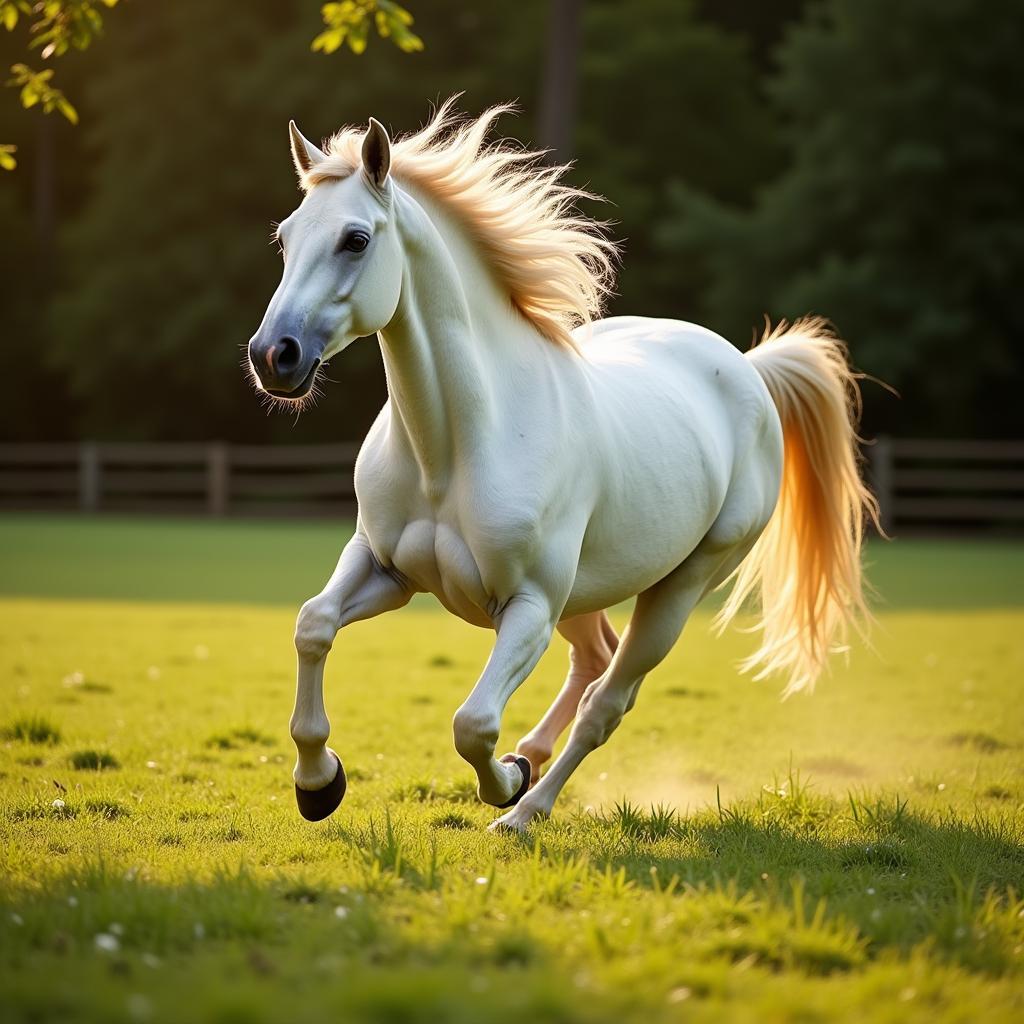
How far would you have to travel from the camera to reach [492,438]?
15.5ft

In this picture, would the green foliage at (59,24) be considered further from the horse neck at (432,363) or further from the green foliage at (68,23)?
the horse neck at (432,363)

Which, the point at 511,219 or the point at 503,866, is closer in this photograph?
the point at 503,866

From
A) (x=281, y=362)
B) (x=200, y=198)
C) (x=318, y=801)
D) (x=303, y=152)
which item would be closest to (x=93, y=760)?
(x=318, y=801)

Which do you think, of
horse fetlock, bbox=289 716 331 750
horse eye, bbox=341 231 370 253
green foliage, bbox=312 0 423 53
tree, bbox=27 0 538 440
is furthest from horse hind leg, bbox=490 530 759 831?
tree, bbox=27 0 538 440

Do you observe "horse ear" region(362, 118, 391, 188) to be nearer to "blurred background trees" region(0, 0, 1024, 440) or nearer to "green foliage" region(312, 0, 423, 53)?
"green foliage" region(312, 0, 423, 53)

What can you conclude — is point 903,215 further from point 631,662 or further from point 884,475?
point 631,662

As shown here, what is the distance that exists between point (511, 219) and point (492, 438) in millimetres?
909

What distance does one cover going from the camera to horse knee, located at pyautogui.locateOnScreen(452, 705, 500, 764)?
448 centimetres

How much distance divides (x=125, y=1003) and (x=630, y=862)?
1.92 m

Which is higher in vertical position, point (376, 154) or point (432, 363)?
point (376, 154)

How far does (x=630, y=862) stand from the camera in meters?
4.41

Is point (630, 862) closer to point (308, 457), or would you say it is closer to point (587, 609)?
point (587, 609)

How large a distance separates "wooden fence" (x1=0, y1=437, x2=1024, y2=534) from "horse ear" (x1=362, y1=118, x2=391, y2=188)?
22.7m

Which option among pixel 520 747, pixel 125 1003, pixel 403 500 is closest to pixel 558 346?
pixel 403 500
